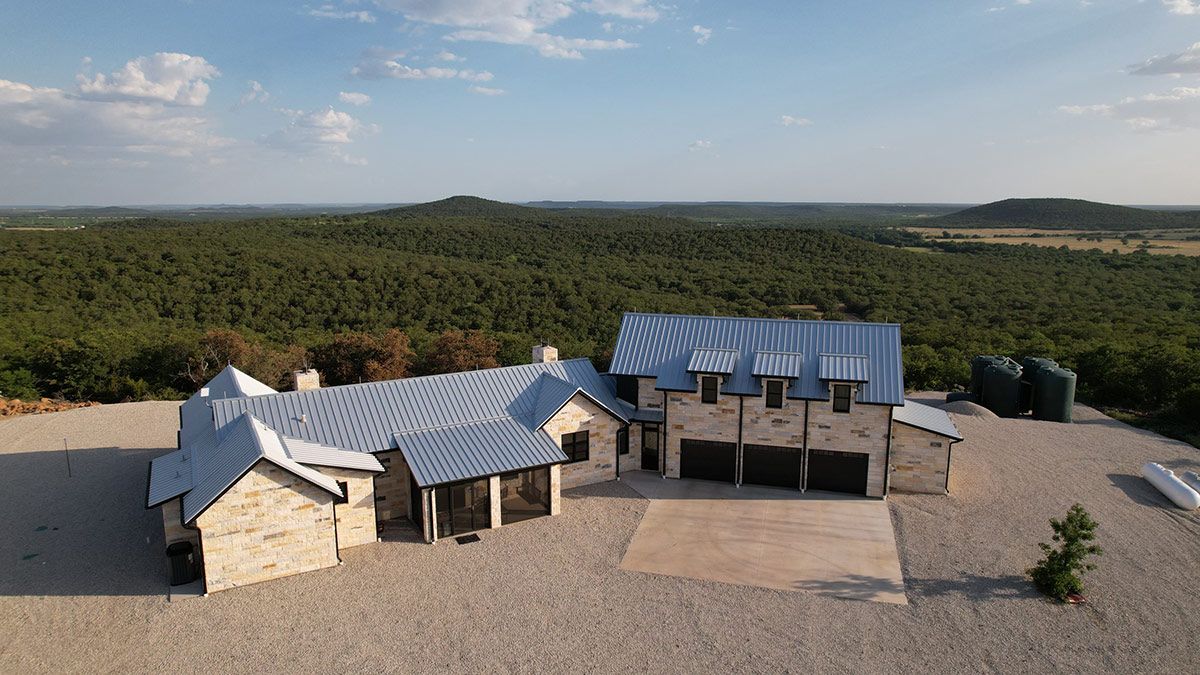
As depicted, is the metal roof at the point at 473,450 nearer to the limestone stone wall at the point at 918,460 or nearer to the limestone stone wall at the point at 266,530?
the limestone stone wall at the point at 266,530

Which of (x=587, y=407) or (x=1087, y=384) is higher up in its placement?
(x=587, y=407)

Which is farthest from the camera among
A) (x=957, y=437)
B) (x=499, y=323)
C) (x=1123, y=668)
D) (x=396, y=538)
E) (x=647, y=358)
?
(x=499, y=323)

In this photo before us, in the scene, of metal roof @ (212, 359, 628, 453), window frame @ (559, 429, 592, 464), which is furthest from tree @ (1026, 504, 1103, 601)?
window frame @ (559, 429, 592, 464)

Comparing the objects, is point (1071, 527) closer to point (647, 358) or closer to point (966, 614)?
point (966, 614)

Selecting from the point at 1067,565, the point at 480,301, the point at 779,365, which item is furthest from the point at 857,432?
the point at 480,301

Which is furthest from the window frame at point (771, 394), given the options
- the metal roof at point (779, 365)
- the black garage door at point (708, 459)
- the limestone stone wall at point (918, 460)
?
the limestone stone wall at point (918, 460)

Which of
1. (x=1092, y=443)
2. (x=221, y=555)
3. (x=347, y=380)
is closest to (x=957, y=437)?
(x=1092, y=443)
